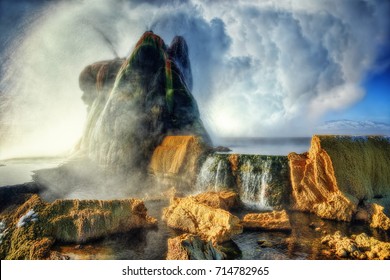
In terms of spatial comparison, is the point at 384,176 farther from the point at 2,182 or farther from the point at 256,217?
the point at 2,182

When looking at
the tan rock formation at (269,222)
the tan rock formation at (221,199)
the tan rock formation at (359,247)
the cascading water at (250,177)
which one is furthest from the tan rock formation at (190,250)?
the cascading water at (250,177)

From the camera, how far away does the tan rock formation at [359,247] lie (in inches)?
194

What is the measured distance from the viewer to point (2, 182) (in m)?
7.77

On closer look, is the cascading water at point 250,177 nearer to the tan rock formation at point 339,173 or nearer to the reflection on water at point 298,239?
the tan rock formation at point 339,173

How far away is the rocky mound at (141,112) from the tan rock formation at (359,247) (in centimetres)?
695

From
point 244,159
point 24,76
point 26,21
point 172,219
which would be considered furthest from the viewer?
point 24,76

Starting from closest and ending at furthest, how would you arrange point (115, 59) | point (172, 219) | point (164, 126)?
1. point (172, 219)
2. point (164, 126)
3. point (115, 59)

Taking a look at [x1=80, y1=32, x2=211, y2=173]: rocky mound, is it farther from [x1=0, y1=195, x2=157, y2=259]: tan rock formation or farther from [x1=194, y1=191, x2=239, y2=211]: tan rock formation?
[x1=0, y1=195, x2=157, y2=259]: tan rock formation

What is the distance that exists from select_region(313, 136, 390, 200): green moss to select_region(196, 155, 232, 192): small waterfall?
2887 mm

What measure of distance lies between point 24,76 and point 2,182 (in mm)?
4369

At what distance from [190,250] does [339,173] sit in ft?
16.7

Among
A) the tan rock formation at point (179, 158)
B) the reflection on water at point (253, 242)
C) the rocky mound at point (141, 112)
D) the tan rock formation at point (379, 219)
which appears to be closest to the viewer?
the reflection on water at point (253, 242)

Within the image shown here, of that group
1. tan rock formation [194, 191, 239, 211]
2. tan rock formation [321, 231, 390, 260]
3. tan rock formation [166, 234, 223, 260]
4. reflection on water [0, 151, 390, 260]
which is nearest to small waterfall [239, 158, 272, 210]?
tan rock formation [194, 191, 239, 211]
